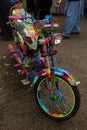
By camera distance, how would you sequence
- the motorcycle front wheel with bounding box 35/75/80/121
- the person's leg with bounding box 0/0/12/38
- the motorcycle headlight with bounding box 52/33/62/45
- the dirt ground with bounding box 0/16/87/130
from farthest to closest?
the person's leg with bounding box 0/0/12/38 < the dirt ground with bounding box 0/16/87/130 < the motorcycle front wheel with bounding box 35/75/80/121 < the motorcycle headlight with bounding box 52/33/62/45

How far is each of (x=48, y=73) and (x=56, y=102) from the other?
47 centimetres

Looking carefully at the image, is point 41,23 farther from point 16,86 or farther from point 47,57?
point 16,86

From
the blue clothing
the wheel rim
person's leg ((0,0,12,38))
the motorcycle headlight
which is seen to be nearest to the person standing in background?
the blue clothing

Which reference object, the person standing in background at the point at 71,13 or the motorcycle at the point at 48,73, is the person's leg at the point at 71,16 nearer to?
the person standing in background at the point at 71,13

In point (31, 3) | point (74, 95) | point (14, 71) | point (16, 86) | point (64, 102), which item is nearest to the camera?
point (74, 95)

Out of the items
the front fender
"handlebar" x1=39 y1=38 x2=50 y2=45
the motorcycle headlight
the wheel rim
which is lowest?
the wheel rim

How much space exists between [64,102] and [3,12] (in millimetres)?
3135

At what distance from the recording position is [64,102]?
3.37 m

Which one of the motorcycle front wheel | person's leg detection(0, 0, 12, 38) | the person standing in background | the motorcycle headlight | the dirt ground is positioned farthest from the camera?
the person standing in background

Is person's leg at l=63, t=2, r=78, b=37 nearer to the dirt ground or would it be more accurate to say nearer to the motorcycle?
the dirt ground

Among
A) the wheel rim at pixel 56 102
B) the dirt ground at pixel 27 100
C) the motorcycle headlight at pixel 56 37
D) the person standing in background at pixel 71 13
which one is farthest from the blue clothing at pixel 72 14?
the motorcycle headlight at pixel 56 37

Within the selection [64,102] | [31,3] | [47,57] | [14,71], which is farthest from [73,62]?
[31,3]

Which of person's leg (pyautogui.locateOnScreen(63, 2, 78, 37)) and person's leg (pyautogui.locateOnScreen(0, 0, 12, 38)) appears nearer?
person's leg (pyautogui.locateOnScreen(0, 0, 12, 38))

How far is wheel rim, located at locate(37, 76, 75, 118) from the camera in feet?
10.3
